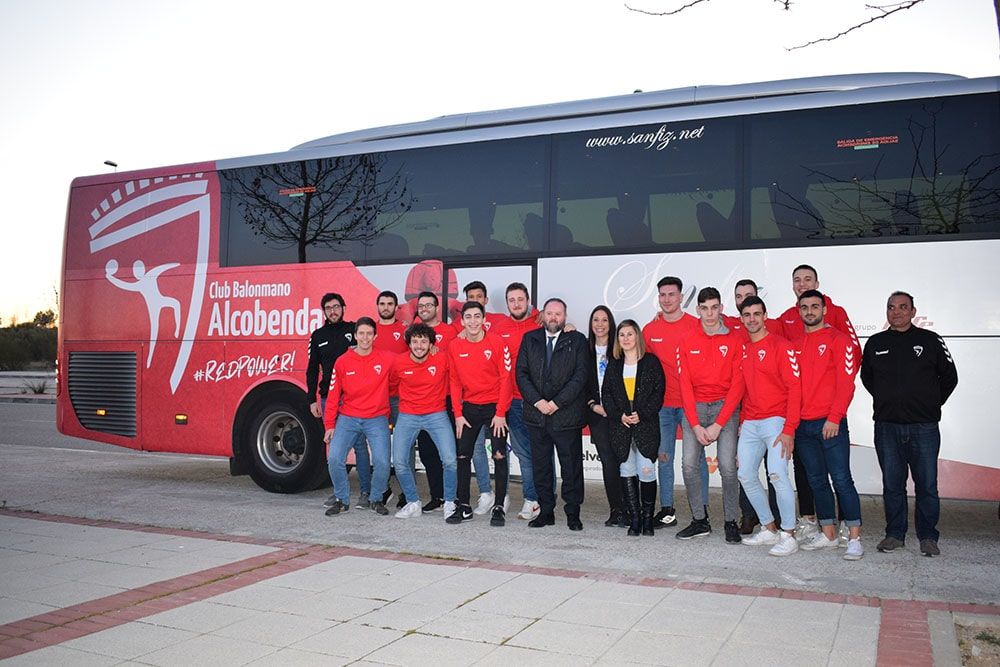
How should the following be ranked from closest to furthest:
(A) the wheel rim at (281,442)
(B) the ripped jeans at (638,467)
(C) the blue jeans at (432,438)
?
(B) the ripped jeans at (638,467), (C) the blue jeans at (432,438), (A) the wheel rim at (281,442)

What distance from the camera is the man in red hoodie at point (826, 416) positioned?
6961 mm

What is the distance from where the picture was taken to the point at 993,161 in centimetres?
735

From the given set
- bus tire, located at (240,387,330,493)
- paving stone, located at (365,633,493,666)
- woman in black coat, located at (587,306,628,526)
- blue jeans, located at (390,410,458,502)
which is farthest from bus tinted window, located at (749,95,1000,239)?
bus tire, located at (240,387,330,493)

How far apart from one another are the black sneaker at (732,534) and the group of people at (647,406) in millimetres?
20

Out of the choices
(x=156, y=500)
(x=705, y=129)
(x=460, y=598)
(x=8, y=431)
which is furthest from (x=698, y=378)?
(x=8, y=431)

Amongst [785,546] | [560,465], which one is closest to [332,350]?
[560,465]

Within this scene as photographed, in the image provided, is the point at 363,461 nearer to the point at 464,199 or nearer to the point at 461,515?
the point at 461,515

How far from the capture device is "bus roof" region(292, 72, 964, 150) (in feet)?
26.1

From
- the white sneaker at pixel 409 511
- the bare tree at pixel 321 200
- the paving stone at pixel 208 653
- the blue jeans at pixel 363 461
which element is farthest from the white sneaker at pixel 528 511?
the paving stone at pixel 208 653

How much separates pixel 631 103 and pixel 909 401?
3803 mm

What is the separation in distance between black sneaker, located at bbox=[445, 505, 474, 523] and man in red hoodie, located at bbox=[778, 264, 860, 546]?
9.43 feet

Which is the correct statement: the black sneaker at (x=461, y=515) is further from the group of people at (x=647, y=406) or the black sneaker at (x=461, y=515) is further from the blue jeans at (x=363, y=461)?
the blue jeans at (x=363, y=461)

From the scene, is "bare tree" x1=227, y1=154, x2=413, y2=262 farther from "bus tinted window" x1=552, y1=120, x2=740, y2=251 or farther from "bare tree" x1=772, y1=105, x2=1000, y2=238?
"bare tree" x1=772, y1=105, x2=1000, y2=238

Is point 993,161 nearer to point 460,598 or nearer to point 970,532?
point 970,532
